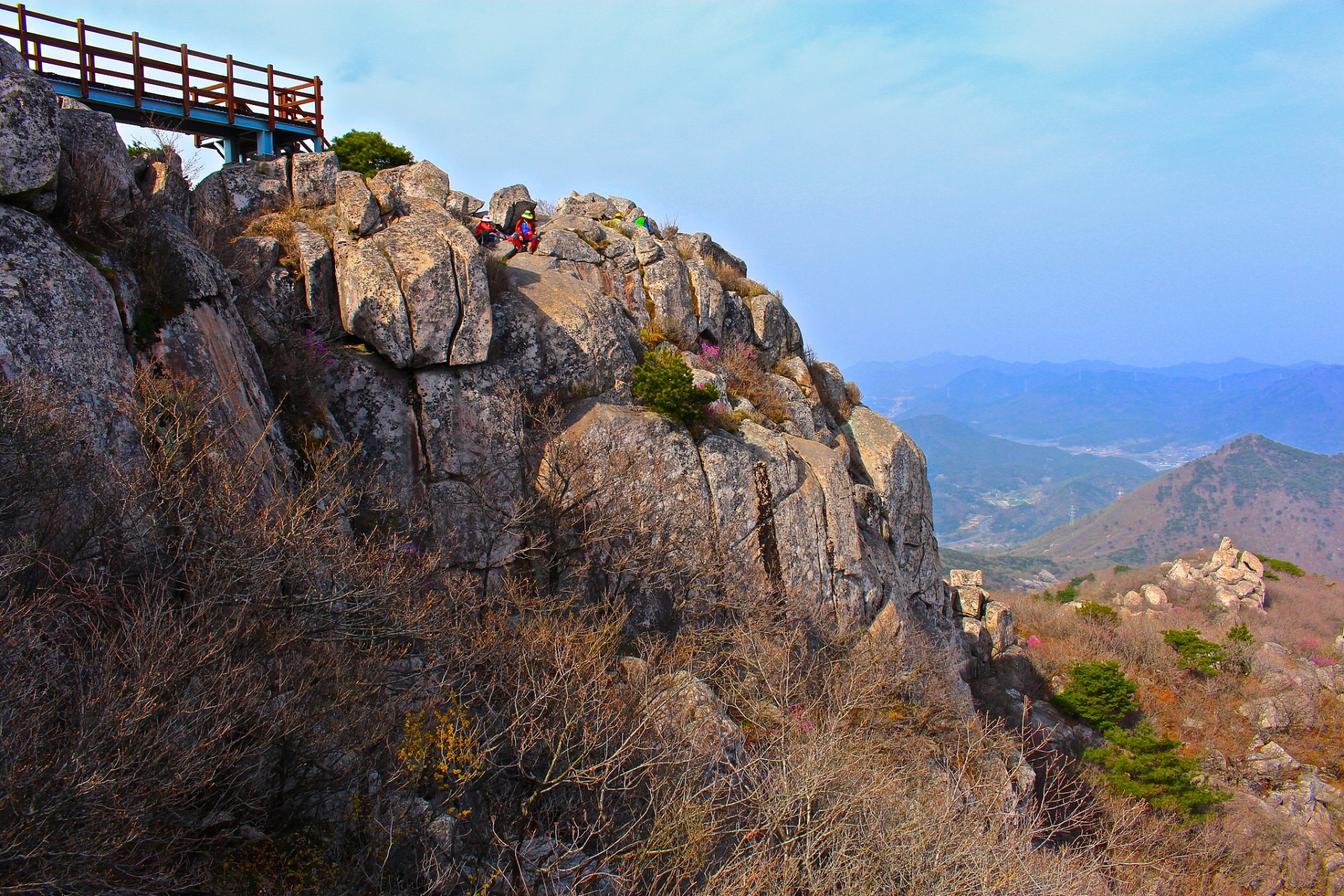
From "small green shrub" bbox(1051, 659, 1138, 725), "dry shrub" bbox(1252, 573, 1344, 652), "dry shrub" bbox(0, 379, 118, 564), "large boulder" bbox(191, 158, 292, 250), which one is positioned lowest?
"dry shrub" bbox(1252, 573, 1344, 652)

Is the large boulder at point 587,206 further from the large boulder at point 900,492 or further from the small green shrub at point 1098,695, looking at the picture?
the small green shrub at point 1098,695

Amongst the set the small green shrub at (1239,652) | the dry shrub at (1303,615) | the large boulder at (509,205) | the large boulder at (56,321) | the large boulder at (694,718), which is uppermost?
the large boulder at (509,205)

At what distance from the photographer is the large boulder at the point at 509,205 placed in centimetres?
2647

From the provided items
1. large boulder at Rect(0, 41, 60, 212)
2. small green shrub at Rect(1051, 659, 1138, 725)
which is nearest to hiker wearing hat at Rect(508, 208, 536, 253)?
large boulder at Rect(0, 41, 60, 212)

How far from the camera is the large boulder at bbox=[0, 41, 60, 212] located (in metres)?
10.2

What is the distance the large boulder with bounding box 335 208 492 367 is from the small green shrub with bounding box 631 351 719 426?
14.9ft

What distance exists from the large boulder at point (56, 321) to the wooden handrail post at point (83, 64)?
10.3 meters

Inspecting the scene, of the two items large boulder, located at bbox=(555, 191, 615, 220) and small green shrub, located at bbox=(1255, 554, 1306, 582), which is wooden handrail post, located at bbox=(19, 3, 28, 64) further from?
small green shrub, located at bbox=(1255, 554, 1306, 582)

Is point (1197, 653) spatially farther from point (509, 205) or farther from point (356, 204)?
point (356, 204)

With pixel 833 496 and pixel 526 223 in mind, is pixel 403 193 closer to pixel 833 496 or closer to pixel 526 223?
pixel 526 223

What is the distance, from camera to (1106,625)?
4597cm

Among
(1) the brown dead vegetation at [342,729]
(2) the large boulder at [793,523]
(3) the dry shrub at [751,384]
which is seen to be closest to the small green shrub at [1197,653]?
(2) the large boulder at [793,523]

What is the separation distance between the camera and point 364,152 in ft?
74.6

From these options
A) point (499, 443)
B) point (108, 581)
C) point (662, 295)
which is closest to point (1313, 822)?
point (662, 295)
